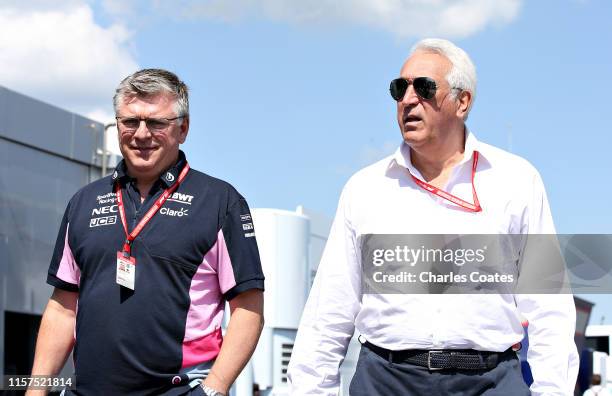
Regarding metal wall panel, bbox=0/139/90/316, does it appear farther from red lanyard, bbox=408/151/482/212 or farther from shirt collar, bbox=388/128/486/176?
red lanyard, bbox=408/151/482/212

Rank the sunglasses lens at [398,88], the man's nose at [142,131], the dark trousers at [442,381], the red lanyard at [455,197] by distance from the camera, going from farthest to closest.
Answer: the man's nose at [142,131] → the sunglasses lens at [398,88] → the red lanyard at [455,197] → the dark trousers at [442,381]

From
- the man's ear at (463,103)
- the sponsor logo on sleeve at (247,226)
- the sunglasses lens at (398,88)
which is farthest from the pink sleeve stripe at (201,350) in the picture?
the man's ear at (463,103)

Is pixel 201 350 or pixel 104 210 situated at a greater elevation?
pixel 104 210

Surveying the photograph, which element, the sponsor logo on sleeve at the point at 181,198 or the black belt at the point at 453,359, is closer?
the black belt at the point at 453,359

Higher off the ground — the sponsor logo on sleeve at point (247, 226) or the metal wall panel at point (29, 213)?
the metal wall panel at point (29, 213)

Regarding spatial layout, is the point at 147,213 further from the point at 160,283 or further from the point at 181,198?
the point at 160,283

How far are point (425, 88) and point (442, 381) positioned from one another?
3.80 ft

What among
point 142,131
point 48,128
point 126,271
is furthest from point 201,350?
point 48,128

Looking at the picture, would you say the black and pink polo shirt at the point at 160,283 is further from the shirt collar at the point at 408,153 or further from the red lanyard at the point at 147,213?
the shirt collar at the point at 408,153

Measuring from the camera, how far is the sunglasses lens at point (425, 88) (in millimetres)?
4262

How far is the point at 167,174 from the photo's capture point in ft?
14.7

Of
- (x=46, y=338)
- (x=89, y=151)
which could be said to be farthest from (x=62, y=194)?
(x=46, y=338)

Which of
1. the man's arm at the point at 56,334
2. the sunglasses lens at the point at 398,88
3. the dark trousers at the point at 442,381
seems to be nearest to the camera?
the dark trousers at the point at 442,381

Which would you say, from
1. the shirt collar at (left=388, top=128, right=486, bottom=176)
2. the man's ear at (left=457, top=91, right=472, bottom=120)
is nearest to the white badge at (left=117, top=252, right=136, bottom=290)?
the shirt collar at (left=388, top=128, right=486, bottom=176)
